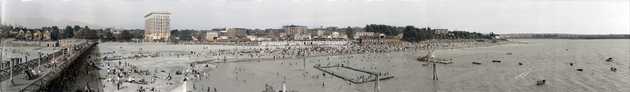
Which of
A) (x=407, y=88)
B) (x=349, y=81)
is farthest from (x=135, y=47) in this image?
(x=407, y=88)

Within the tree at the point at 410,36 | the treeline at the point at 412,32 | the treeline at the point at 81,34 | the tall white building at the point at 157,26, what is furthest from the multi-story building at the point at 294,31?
the tree at the point at 410,36

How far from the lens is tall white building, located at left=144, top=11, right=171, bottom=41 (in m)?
3.82

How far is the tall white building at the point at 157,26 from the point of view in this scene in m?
3.82

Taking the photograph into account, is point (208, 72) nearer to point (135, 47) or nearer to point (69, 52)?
point (135, 47)

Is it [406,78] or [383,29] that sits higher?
[383,29]

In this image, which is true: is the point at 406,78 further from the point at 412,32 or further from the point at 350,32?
the point at 412,32

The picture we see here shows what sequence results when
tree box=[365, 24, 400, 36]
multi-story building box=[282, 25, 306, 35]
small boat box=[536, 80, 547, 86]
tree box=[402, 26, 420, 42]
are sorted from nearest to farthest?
multi-story building box=[282, 25, 306, 35]
small boat box=[536, 80, 547, 86]
tree box=[365, 24, 400, 36]
tree box=[402, 26, 420, 42]

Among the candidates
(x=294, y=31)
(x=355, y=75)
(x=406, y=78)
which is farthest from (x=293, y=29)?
(x=406, y=78)

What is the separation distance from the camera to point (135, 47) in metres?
6.10

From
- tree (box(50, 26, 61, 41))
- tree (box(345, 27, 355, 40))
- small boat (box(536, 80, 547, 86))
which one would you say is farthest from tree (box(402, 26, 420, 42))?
tree (box(50, 26, 61, 41))

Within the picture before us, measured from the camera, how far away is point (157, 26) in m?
4.29

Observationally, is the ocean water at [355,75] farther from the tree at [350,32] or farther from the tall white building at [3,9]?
the tall white building at [3,9]

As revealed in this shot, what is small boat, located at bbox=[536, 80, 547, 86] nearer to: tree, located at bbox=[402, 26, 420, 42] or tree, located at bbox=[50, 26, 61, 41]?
tree, located at bbox=[402, 26, 420, 42]

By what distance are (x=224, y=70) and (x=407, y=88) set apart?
2450 millimetres
